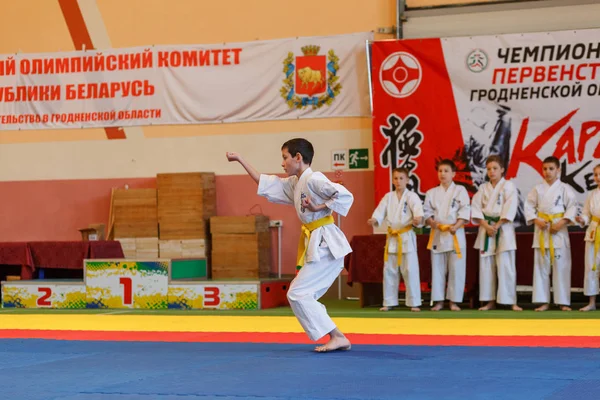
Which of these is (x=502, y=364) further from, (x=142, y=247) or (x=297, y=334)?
(x=142, y=247)

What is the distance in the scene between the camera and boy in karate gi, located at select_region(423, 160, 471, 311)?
29.5ft

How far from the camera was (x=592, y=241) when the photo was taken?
8.64 meters

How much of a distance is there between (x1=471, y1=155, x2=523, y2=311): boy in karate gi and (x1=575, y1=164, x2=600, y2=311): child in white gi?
67 centimetres

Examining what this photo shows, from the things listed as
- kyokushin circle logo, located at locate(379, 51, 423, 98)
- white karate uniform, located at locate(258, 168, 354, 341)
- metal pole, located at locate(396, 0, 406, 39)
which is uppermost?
metal pole, located at locate(396, 0, 406, 39)

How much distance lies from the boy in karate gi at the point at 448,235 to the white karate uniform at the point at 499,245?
0.53 ft

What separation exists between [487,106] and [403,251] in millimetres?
2272

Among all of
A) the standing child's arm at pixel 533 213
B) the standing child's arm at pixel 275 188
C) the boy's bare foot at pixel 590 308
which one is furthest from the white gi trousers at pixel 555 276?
the standing child's arm at pixel 275 188

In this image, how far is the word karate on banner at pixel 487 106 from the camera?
9961 mm

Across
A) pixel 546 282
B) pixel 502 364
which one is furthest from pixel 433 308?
pixel 502 364

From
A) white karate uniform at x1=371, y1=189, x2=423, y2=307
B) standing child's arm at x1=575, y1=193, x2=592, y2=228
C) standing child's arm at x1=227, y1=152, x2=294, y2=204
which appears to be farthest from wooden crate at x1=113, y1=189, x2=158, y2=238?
standing child's arm at x1=227, y1=152, x2=294, y2=204

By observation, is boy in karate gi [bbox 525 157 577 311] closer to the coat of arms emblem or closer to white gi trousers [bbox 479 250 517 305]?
white gi trousers [bbox 479 250 517 305]

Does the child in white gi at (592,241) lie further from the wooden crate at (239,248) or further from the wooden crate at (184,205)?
the wooden crate at (184,205)

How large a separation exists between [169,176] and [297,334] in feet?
15.6

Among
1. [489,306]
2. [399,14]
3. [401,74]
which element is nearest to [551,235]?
[489,306]
